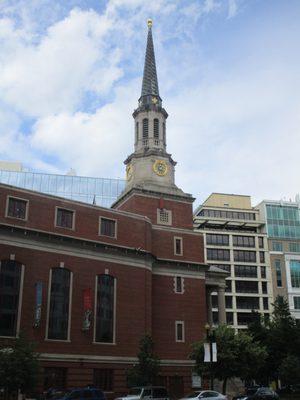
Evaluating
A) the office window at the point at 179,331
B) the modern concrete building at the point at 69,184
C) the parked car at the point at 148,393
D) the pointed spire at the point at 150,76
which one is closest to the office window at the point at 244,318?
the modern concrete building at the point at 69,184

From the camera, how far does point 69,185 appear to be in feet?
349

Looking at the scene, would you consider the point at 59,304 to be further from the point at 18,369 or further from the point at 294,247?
the point at 294,247

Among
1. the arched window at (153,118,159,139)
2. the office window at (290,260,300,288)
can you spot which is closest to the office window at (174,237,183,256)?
the arched window at (153,118,159,139)

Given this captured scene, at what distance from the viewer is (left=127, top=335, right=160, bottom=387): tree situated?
4456 cm

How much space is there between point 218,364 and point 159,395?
30.4 feet

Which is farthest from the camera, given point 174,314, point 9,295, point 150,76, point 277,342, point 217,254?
point 217,254

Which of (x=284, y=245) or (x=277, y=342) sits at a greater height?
(x=284, y=245)

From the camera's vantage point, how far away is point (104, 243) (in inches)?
1998

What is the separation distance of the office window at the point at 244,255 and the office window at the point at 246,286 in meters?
4.72

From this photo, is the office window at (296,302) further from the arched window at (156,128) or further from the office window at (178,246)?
the arched window at (156,128)

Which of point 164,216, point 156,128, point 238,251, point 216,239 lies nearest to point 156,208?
point 164,216

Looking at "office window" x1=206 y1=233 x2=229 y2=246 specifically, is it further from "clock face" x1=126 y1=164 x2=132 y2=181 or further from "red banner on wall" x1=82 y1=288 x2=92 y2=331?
"red banner on wall" x1=82 y1=288 x2=92 y2=331

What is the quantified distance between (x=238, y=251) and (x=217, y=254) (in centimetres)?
464

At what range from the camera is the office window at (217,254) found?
10484 centimetres
